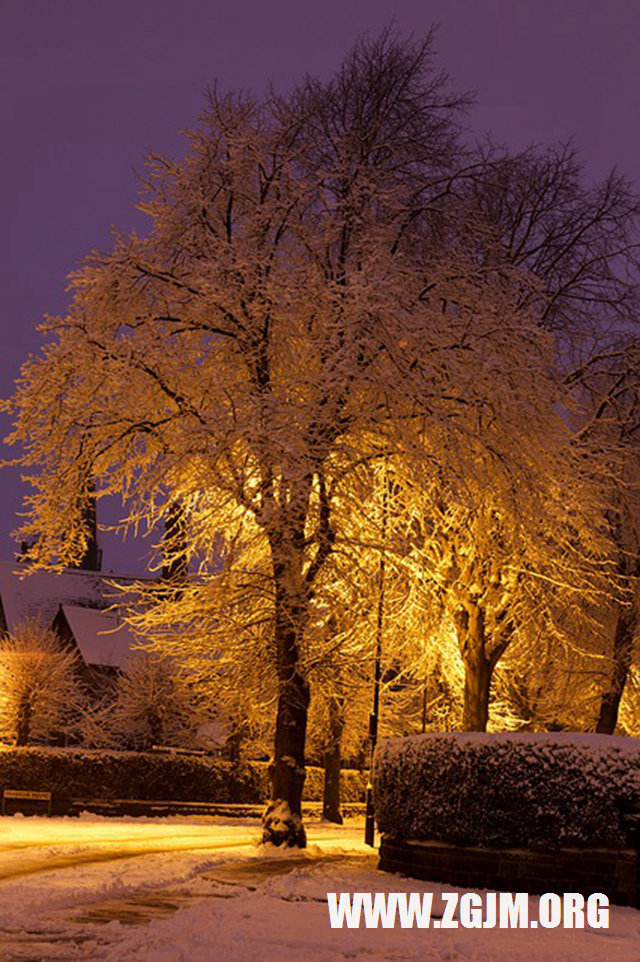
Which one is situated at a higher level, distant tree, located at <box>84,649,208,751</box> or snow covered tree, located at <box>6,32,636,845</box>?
snow covered tree, located at <box>6,32,636,845</box>

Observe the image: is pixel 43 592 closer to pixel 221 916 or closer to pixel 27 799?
pixel 27 799

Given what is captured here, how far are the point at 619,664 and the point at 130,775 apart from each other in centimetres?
1509

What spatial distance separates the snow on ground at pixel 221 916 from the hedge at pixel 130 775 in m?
16.1

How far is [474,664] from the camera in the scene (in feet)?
80.5

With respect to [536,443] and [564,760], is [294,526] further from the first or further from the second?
[564,760]

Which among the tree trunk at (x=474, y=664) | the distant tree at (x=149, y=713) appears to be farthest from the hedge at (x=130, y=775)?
the tree trunk at (x=474, y=664)

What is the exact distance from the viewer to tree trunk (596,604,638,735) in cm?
3212

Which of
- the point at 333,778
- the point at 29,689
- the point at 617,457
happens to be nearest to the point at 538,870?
the point at 617,457

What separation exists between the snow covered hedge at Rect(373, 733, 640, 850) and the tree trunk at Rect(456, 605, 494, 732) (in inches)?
280

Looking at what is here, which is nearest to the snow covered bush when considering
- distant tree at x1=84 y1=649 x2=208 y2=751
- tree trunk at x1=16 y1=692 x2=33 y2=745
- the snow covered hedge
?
distant tree at x1=84 y1=649 x2=208 y2=751

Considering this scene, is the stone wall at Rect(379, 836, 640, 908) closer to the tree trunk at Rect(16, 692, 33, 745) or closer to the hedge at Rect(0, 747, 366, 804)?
the hedge at Rect(0, 747, 366, 804)

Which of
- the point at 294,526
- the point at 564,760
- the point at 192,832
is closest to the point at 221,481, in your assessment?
the point at 294,526

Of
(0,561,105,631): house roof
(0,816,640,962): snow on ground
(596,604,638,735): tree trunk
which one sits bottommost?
(0,816,640,962): snow on ground

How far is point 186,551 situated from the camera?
23359mm
